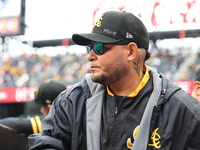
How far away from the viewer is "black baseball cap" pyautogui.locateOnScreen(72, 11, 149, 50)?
2007 mm

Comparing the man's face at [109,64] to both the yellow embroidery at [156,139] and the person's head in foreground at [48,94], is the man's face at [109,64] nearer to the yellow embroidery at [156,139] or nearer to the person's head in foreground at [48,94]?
the yellow embroidery at [156,139]

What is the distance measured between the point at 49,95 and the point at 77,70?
36.2ft

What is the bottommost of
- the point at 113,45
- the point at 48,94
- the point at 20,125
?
the point at 20,125

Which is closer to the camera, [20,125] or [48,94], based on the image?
[20,125]

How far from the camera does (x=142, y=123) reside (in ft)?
6.11

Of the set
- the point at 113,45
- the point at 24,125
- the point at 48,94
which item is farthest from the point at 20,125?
the point at 113,45

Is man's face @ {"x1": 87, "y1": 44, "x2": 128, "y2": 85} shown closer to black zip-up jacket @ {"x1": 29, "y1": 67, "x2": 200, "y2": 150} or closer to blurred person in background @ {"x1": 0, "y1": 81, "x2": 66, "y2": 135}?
black zip-up jacket @ {"x1": 29, "y1": 67, "x2": 200, "y2": 150}

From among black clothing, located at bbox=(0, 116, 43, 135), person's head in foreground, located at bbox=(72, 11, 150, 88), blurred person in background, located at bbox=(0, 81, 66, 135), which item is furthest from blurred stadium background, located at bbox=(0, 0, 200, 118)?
person's head in foreground, located at bbox=(72, 11, 150, 88)

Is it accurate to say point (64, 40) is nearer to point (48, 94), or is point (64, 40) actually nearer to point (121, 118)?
point (48, 94)

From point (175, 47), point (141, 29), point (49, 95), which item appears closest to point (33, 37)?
point (175, 47)

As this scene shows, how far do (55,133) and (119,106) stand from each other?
0.38 meters

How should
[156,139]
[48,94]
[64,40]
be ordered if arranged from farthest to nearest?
Answer: [64,40] < [48,94] < [156,139]

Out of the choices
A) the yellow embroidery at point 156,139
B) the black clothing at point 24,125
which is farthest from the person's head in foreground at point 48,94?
the yellow embroidery at point 156,139

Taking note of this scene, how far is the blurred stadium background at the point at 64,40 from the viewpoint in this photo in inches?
531
